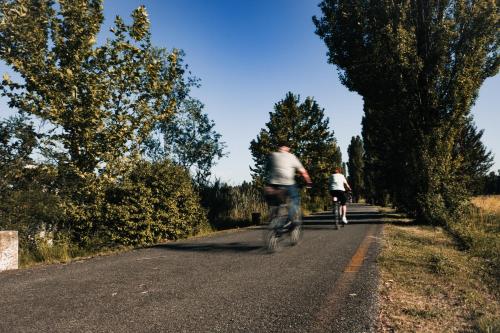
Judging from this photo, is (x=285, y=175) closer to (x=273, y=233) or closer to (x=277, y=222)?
(x=277, y=222)

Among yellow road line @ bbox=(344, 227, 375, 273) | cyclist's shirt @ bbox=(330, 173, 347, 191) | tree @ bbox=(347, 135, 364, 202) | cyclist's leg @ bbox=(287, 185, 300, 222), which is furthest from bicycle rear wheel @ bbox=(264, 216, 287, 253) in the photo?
tree @ bbox=(347, 135, 364, 202)

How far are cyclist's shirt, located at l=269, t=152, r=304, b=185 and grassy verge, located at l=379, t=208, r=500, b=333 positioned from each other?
2310mm

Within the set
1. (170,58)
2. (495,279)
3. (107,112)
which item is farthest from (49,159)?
(495,279)

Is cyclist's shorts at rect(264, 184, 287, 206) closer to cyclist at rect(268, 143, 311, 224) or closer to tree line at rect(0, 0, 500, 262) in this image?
cyclist at rect(268, 143, 311, 224)

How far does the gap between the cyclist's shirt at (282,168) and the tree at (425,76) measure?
10.3 meters

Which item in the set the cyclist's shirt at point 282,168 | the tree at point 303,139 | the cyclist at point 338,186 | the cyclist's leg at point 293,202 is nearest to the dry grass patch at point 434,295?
the cyclist's leg at point 293,202

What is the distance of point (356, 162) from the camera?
65.9m

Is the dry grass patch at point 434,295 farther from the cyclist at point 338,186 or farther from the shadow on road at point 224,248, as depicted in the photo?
the cyclist at point 338,186

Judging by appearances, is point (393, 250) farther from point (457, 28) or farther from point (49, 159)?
point (457, 28)

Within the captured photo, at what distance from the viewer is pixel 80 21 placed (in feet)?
37.2

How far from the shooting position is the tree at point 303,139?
112ft

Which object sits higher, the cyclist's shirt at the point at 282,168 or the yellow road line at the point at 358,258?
the cyclist's shirt at the point at 282,168

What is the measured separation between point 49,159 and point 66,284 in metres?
6.43

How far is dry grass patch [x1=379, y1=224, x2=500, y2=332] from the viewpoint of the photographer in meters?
3.44
